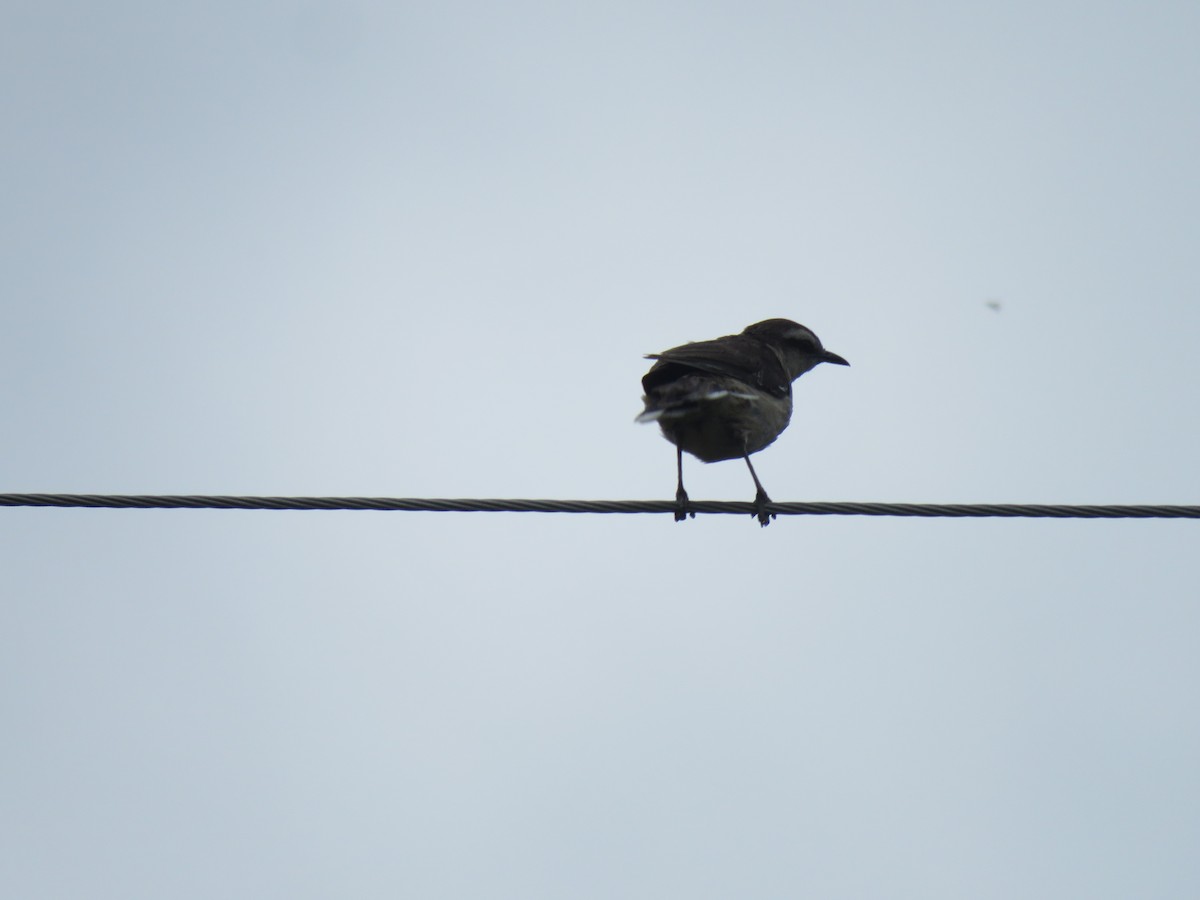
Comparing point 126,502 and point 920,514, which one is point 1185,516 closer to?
point 920,514

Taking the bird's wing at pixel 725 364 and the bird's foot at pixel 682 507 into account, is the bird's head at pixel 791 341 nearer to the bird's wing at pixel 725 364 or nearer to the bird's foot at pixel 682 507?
the bird's wing at pixel 725 364

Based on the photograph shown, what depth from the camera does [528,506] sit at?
21.5 ft

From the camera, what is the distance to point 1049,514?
676cm

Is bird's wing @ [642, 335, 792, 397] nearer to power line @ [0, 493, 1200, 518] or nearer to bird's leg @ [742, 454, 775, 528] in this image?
bird's leg @ [742, 454, 775, 528]

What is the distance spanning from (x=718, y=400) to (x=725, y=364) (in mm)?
425

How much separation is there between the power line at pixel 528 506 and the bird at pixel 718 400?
73.6 inches

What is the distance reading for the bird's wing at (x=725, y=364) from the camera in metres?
9.58

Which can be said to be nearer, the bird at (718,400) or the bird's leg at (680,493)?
the bird's leg at (680,493)

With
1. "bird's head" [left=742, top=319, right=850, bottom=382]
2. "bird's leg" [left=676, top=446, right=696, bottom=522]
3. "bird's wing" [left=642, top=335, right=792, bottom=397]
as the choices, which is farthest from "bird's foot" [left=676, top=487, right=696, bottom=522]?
"bird's head" [left=742, top=319, right=850, bottom=382]

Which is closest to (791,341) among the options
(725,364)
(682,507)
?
(725,364)

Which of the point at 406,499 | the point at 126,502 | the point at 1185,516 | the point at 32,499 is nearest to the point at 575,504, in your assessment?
the point at 406,499

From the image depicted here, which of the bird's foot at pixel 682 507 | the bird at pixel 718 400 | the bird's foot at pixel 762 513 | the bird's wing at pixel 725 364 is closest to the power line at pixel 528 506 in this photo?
the bird's foot at pixel 682 507

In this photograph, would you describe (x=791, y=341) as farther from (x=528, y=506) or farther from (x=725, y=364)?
(x=528, y=506)

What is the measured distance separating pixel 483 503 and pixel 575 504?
491 millimetres
